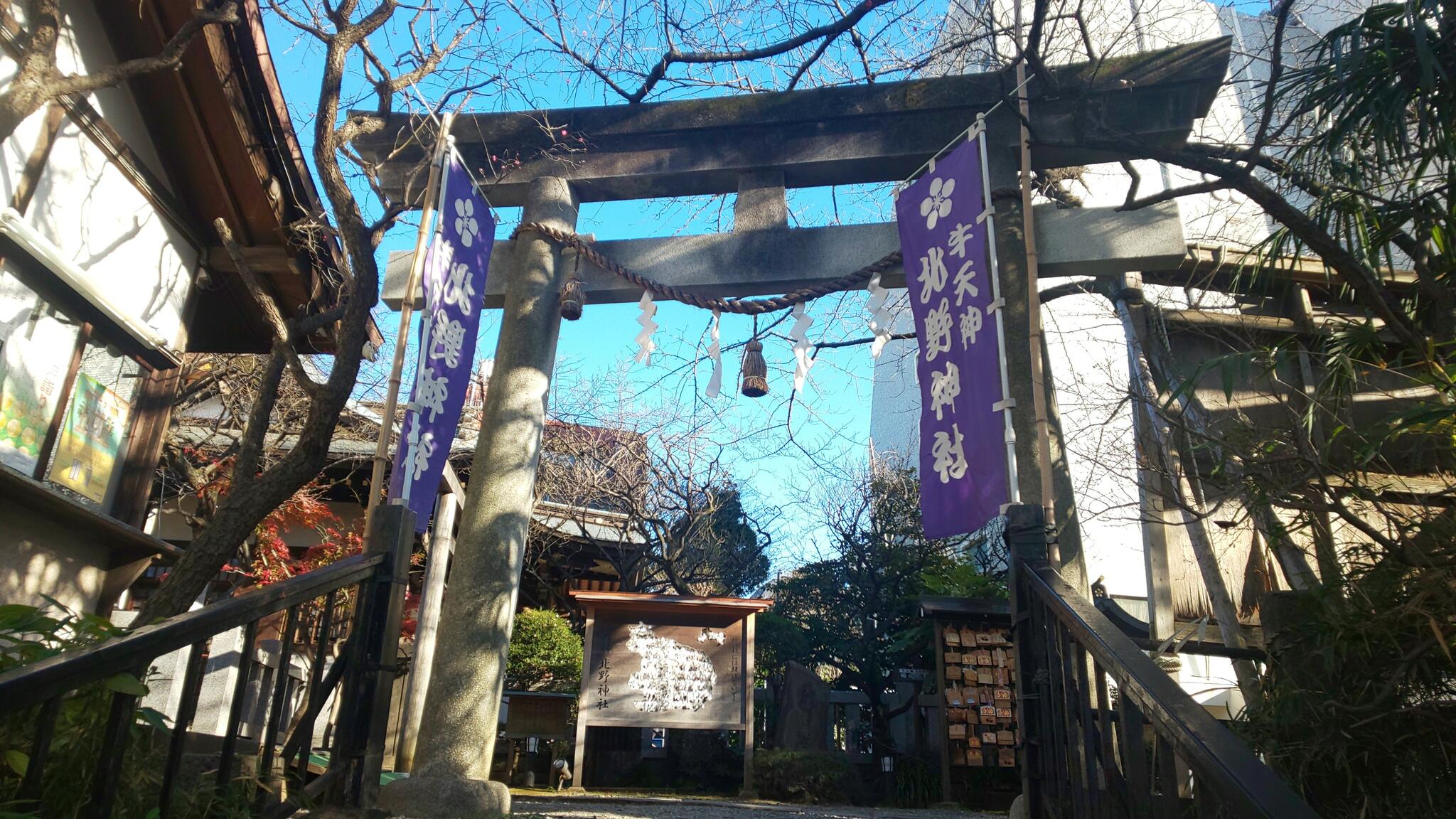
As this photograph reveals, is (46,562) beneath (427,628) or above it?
beneath

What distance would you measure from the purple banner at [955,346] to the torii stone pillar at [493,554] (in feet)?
7.78

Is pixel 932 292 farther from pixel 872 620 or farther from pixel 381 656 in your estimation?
pixel 872 620

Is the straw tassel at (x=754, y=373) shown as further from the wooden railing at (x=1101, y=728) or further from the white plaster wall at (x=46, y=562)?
the white plaster wall at (x=46, y=562)

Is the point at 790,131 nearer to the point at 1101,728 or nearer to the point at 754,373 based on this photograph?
the point at 754,373

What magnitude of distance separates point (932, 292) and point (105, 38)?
18.8 feet

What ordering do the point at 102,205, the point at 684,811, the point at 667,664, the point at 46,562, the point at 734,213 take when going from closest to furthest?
the point at 46,562 < the point at 102,205 < the point at 734,213 < the point at 684,811 < the point at 667,664

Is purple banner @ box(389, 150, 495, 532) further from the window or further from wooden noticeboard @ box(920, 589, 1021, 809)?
wooden noticeboard @ box(920, 589, 1021, 809)

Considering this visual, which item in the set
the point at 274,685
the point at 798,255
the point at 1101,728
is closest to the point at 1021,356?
the point at 798,255

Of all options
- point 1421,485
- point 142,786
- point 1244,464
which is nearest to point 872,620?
point 1421,485

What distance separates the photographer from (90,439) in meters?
6.48

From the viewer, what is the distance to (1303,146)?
4.73 metres

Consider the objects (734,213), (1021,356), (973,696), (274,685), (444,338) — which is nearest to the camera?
(274,685)

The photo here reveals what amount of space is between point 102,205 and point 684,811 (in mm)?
5896

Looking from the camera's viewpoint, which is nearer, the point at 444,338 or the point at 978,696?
the point at 444,338
